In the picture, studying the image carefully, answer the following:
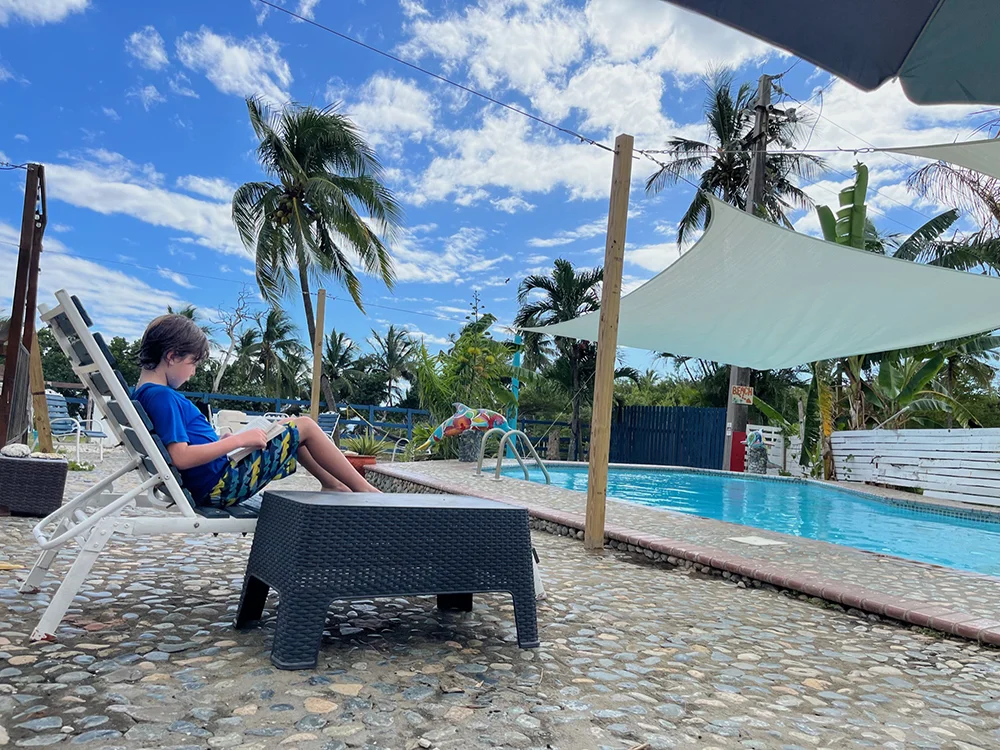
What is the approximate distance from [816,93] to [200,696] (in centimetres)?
1218

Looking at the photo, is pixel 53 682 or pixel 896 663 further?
pixel 896 663

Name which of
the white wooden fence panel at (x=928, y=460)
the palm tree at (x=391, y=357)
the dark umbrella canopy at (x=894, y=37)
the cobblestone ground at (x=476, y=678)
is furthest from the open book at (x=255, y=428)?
the palm tree at (x=391, y=357)

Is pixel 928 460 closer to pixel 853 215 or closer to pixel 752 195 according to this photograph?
pixel 853 215

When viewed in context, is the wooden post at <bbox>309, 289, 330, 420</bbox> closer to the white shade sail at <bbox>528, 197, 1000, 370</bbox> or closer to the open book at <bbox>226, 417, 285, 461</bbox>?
the white shade sail at <bbox>528, 197, 1000, 370</bbox>

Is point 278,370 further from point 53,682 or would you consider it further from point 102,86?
point 53,682

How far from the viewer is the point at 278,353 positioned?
1167 inches

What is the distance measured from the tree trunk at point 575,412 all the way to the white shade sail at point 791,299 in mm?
9244

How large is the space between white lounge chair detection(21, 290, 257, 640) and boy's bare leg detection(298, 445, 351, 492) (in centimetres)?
27

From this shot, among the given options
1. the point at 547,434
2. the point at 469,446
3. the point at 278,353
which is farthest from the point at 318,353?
the point at 278,353

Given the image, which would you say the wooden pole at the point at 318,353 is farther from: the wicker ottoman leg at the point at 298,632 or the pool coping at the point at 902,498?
the wicker ottoman leg at the point at 298,632

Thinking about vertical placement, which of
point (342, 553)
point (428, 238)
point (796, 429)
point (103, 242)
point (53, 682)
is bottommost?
point (53, 682)

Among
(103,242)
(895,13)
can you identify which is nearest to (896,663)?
(895,13)

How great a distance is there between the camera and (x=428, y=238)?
33.9 metres

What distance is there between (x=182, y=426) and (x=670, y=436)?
49.2ft
